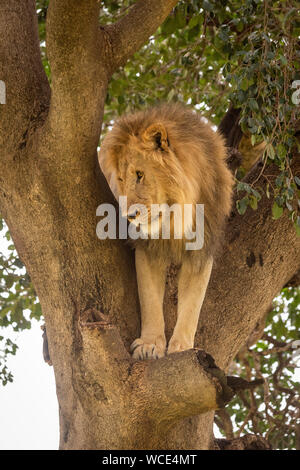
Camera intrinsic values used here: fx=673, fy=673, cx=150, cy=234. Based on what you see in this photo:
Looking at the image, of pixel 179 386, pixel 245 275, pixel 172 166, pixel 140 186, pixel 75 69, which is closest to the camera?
pixel 179 386

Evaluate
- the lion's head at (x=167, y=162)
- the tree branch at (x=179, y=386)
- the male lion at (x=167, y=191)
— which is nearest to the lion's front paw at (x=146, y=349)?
the male lion at (x=167, y=191)

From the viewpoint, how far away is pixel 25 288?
18.9 feet

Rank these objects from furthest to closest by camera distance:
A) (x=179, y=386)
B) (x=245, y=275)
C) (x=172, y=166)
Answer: (x=245, y=275) < (x=172, y=166) < (x=179, y=386)

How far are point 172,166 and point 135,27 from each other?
75 centimetres

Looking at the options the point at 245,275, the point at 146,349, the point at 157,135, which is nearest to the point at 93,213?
the point at 157,135

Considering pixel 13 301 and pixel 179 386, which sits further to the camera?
pixel 13 301

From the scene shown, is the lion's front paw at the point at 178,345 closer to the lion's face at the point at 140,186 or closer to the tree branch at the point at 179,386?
the tree branch at the point at 179,386

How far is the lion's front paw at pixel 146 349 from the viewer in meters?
3.36

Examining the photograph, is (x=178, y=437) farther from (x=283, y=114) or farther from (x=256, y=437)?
(x=283, y=114)

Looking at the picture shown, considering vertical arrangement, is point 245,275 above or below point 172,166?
below

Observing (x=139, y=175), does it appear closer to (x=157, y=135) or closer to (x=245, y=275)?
(x=157, y=135)

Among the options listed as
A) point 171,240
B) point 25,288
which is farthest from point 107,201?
point 25,288

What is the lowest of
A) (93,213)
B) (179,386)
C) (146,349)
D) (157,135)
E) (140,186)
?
(179,386)

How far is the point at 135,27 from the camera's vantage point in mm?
3334
